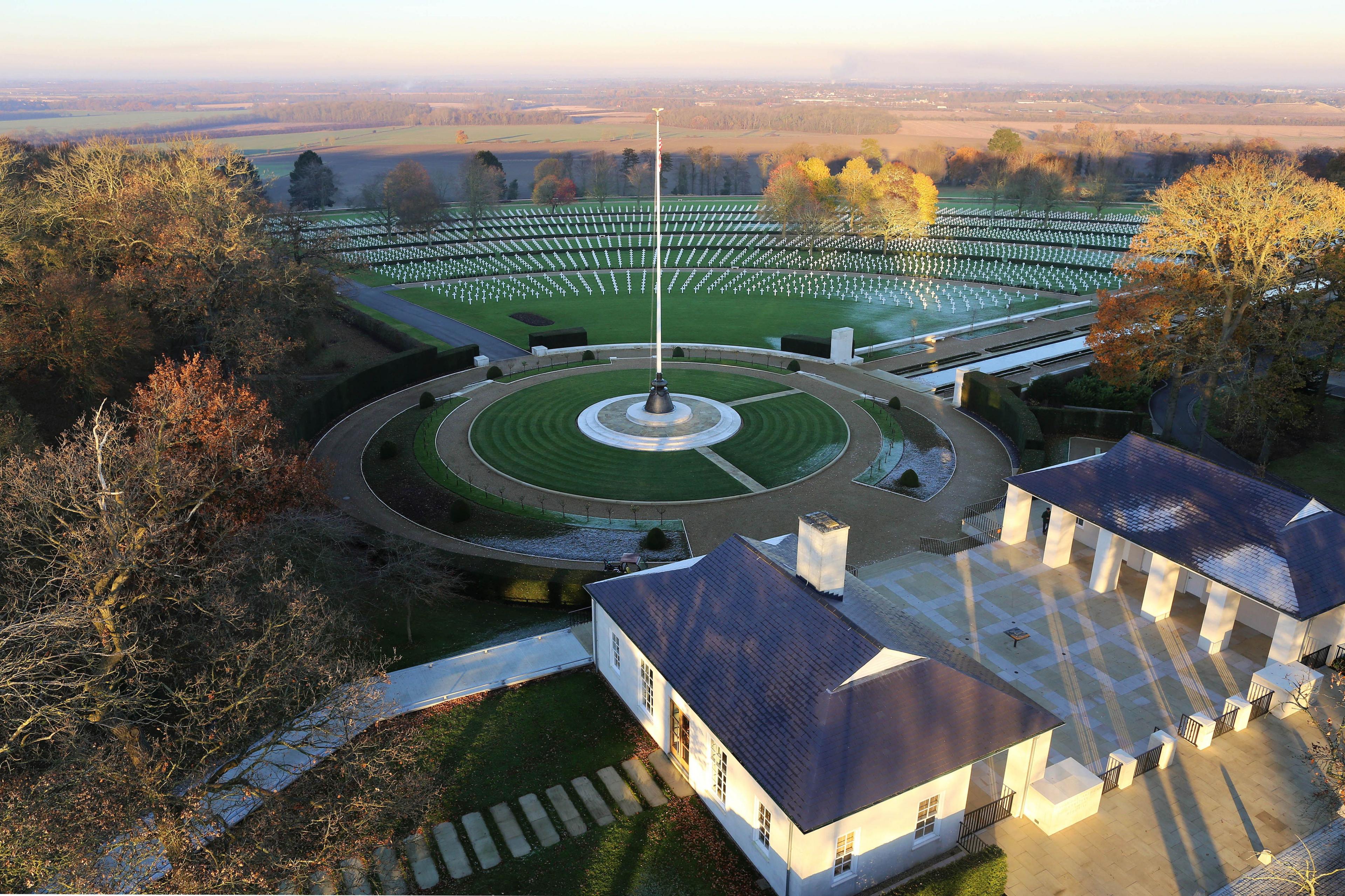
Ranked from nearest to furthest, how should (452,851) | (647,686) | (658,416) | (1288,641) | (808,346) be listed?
1. (452,851)
2. (647,686)
3. (1288,641)
4. (658,416)
5. (808,346)

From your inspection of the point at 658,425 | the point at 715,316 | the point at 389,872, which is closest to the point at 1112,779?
the point at 389,872

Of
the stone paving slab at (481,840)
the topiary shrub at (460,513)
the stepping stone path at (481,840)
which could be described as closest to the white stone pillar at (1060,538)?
the stepping stone path at (481,840)

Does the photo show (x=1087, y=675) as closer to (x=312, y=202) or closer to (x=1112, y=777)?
(x=1112, y=777)

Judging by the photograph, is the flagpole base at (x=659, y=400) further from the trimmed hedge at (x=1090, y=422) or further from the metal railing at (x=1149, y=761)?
the metal railing at (x=1149, y=761)

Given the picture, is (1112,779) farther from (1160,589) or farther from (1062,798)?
(1160,589)

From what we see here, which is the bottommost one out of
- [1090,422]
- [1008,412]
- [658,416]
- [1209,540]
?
[658,416]

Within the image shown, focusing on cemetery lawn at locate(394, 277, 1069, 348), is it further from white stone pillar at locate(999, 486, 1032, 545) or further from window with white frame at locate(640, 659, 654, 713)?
window with white frame at locate(640, 659, 654, 713)

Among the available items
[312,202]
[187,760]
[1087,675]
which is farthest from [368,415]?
[312,202]
